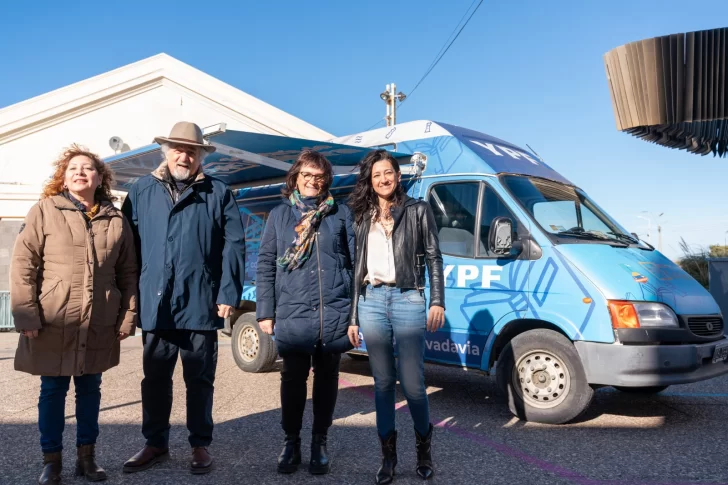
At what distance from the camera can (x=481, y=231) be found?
5.63 metres

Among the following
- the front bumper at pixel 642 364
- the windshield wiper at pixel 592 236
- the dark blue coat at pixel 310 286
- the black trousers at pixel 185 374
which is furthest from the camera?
the windshield wiper at pixel 592 236

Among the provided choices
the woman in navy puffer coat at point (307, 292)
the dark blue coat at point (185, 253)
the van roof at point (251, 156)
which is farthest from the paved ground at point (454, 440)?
the van roof at point (251, 156)

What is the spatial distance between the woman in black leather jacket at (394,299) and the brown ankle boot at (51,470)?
185 centimetres

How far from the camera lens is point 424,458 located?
153 inches

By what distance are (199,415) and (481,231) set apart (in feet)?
9.41

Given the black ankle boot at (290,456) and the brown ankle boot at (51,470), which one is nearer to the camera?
the brown ankle boot at (51,470)

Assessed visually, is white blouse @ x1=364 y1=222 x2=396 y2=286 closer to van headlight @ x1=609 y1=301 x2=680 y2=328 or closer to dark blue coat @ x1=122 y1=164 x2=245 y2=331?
dark blue coat @ x1=122 y1=164 x2=245 y2=331

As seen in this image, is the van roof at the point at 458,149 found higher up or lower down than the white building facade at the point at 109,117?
lower down

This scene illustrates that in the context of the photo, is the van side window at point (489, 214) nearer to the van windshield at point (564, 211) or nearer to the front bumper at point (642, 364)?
the van windshield at point (564, 211)

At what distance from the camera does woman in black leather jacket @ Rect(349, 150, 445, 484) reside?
378 cm

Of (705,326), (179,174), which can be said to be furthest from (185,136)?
(705,326)

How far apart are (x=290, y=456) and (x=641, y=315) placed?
2.80 m

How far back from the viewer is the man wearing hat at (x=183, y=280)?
3928 millimetres

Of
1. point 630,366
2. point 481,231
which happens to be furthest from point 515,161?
point 630,366
